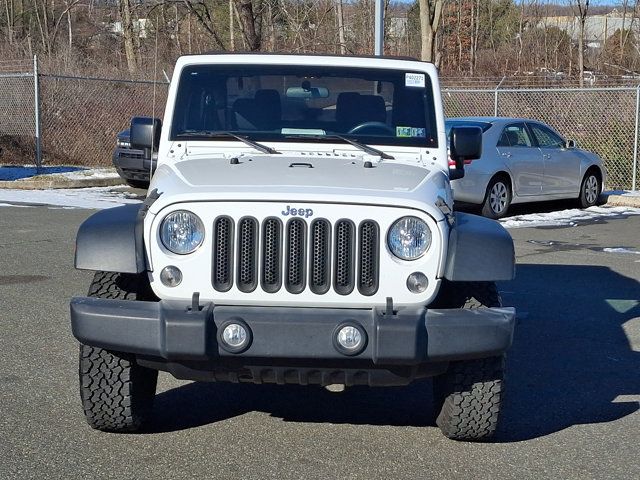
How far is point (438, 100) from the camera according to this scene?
6.32 meters

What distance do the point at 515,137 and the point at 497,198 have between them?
1.06 metres

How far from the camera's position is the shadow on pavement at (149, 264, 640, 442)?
564cm

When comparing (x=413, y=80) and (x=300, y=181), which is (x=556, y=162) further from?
(x=300, y=181)

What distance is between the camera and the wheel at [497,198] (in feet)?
50.0

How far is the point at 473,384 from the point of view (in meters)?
5.03

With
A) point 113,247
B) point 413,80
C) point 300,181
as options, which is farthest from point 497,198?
point 113,247

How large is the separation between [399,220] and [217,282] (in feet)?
2.92

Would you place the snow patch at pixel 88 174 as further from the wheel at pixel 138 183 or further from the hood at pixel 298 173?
the hood at pixel 298 173

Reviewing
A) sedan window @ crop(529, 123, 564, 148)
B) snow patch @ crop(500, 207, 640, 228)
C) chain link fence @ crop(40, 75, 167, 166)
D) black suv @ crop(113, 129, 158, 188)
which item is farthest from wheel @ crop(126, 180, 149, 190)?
sedan window @ crop(529, 123, 564, 148)

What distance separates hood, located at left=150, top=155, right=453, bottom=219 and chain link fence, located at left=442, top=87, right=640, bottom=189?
45.5ft

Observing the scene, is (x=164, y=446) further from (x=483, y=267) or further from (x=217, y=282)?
(x=483, y=267)

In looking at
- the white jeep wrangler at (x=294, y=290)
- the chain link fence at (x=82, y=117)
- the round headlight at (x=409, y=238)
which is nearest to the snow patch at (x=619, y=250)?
the white jeep wrangler at (x=294, y=290)

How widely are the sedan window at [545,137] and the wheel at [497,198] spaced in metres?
1.07

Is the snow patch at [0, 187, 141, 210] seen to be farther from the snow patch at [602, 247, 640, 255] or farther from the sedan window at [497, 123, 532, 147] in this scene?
the snow patch at [602, 247, 640, 255]
